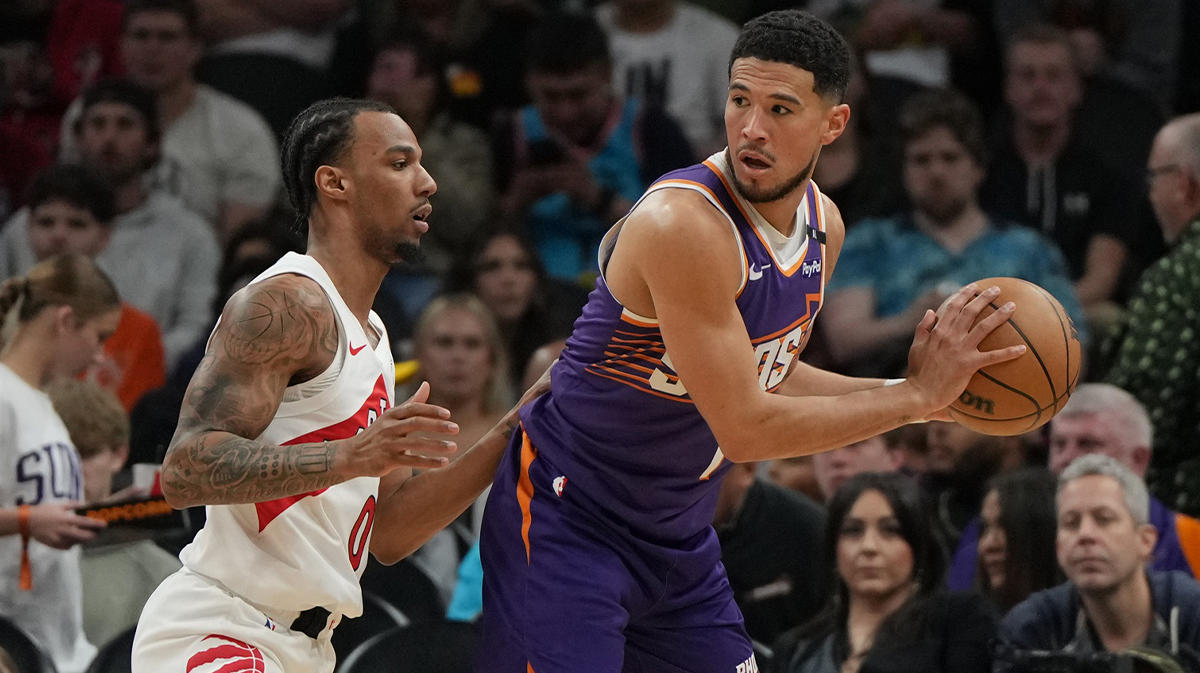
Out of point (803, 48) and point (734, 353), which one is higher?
point (803, 48)

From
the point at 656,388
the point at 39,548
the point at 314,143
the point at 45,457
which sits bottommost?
the point at 39,548

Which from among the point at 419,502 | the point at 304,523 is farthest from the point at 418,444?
the point at 419,502

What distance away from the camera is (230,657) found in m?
3.54

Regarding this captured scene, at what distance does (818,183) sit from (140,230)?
364 cm

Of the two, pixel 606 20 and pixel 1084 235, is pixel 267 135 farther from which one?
pixel 1084 235

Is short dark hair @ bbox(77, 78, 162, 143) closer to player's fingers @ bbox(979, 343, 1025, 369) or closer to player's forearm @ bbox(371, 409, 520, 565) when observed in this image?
player's forearm @ bbox(371, 409, 520, 565)

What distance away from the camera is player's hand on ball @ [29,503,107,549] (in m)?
5.41

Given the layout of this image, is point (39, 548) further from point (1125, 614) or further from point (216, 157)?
point (1125, 614)

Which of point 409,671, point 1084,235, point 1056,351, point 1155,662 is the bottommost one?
point 409,671

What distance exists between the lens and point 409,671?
5.40 meters

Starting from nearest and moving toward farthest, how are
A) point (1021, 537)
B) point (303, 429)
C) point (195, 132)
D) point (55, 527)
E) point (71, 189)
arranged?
point (303, 429), point (55, 527), point (1021, 537), point (71, 189), point (195, 132)

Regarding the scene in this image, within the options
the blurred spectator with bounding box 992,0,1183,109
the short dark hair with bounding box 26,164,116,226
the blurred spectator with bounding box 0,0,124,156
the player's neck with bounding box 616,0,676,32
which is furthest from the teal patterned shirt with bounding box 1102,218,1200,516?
the blurred spectator with bounding box 0,0,124,156

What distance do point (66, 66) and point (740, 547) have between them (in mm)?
5263

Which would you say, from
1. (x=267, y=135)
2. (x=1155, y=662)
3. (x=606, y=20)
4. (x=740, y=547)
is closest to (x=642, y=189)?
(x=606, y=20)
